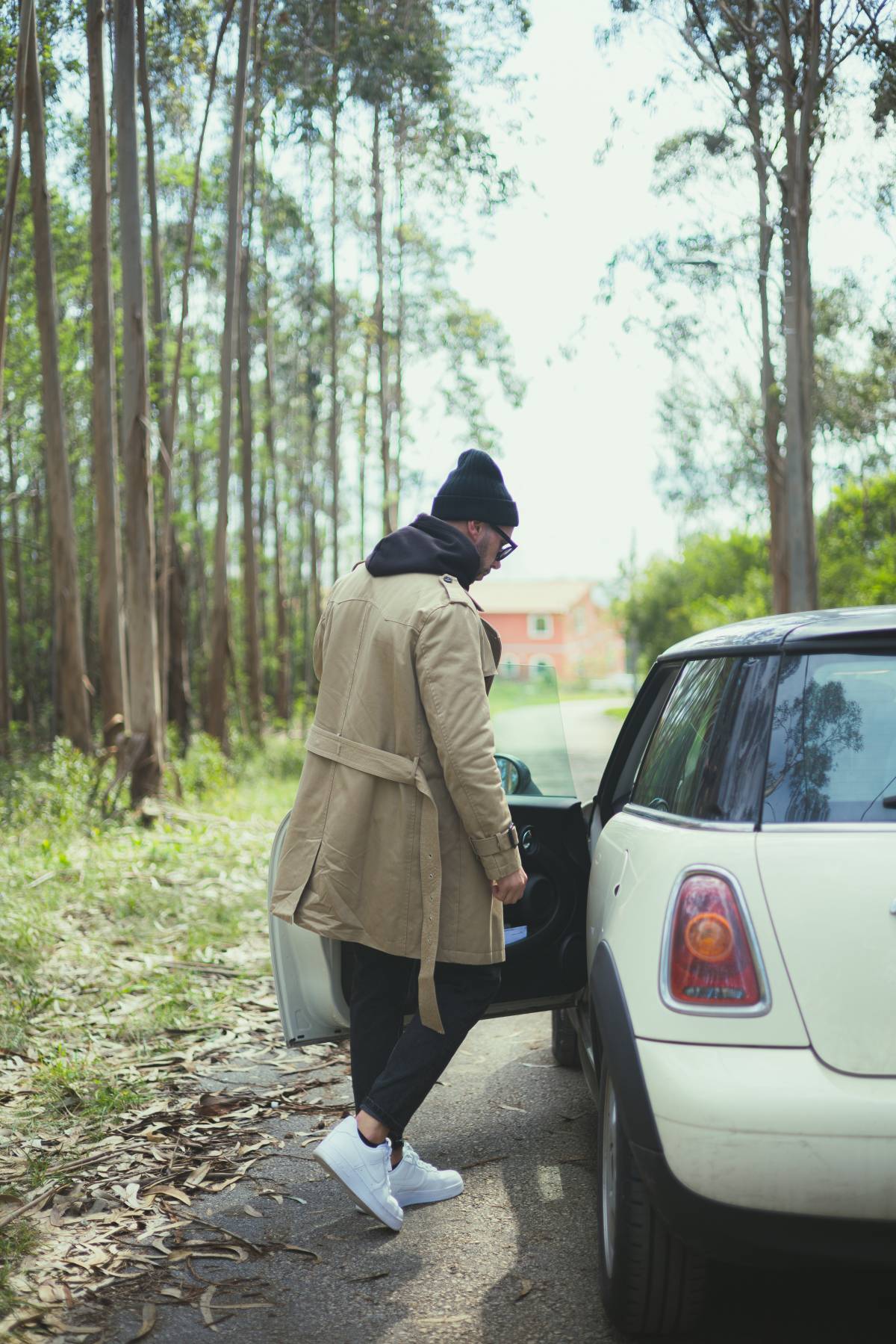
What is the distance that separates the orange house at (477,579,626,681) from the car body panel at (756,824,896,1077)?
251 feet

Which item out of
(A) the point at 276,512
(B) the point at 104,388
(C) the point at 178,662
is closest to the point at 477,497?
(B) the point at 104,388

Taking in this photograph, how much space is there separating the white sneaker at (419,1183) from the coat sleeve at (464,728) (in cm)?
96

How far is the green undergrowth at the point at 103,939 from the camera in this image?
4.68m

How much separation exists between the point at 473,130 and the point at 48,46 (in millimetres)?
10622

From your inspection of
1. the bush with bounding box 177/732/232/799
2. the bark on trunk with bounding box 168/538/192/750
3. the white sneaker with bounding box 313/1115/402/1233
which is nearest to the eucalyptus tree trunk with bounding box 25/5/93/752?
the bush with bounding box 177/732/232/799

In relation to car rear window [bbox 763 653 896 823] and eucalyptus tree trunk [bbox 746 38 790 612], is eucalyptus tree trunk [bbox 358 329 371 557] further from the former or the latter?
car rear window [bbox 763 653 896 823]

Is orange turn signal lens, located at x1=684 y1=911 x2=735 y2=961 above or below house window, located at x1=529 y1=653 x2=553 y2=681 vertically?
below

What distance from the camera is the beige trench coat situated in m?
3.28

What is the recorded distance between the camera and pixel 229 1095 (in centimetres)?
475

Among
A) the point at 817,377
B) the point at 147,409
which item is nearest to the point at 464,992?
the point at 147,409

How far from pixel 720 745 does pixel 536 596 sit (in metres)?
94.8

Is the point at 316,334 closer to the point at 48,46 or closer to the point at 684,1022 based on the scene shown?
the point at 48,46

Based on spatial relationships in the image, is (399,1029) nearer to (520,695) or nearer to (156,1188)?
(156,1188)

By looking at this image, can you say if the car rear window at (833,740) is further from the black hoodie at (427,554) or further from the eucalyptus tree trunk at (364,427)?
the eucalyptus tree trunk at (364,427)
